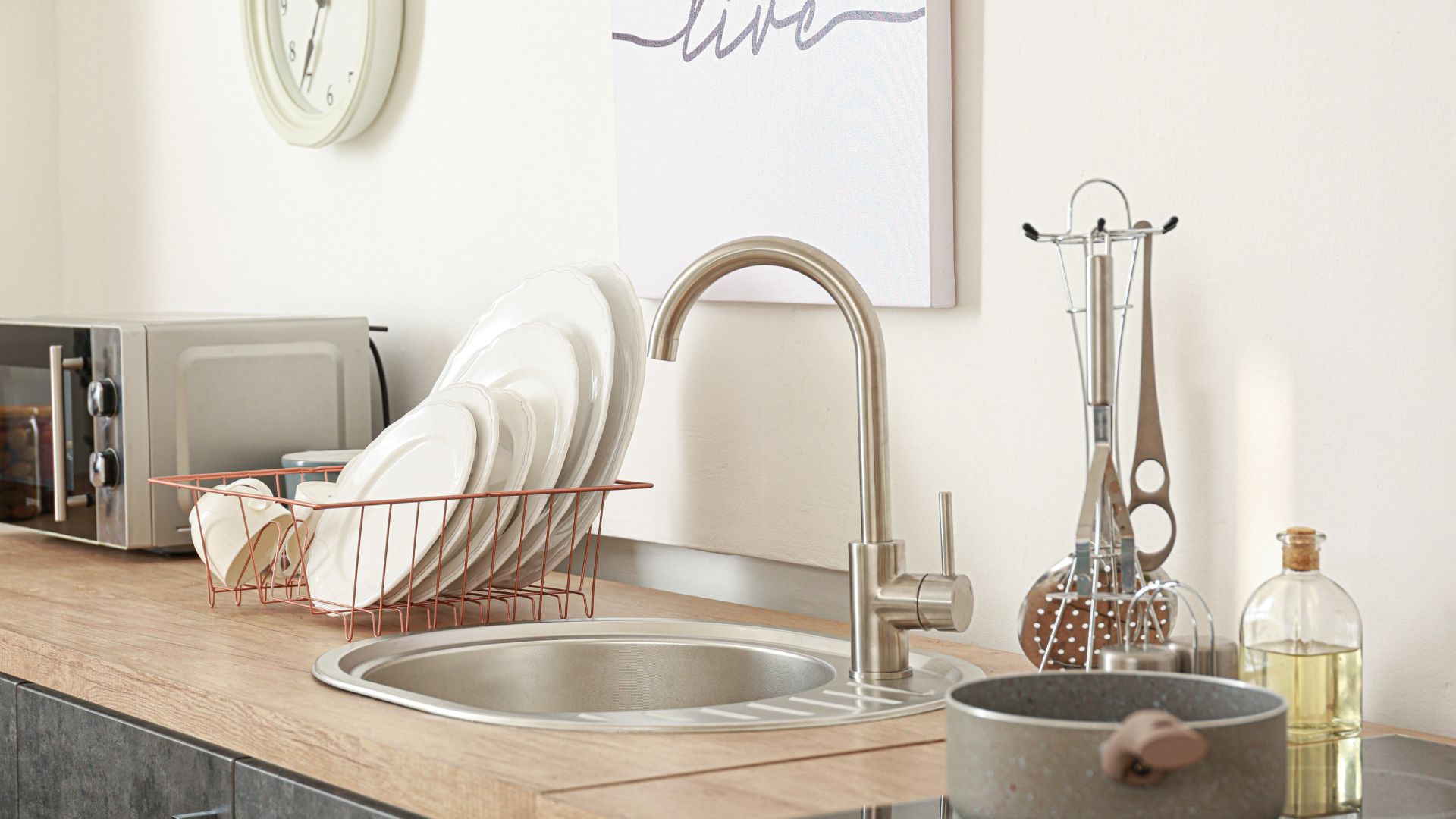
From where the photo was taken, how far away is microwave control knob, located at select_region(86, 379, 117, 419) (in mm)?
1837

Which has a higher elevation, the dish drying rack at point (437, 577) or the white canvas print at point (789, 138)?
the white canvas print at point (789, 138)

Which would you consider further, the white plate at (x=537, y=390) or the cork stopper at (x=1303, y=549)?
the white plate at (x=537, y=390)

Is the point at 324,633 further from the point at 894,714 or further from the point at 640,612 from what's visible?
the point at 894,714

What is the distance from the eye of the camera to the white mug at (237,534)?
159 centimetres

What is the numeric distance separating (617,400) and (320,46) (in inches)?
34.2

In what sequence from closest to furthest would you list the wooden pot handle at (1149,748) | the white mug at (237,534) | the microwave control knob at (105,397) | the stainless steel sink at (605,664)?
the wooden pot handle at (1149,748) → the stainless steel sink at (605,664) → the white mug at (237,534) → the microwave control knob at (105,397)

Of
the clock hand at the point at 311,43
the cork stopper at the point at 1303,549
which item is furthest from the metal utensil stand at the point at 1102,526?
the clock hand at the point at 311,43

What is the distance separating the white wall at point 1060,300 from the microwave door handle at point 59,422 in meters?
0.42

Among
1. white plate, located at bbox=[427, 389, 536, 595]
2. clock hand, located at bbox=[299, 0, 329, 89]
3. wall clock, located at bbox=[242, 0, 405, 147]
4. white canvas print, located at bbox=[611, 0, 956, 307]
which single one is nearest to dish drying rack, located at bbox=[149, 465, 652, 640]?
white plate, located at bbox=[427, 389, 536, 595]

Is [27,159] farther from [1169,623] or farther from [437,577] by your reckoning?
[1169,623]

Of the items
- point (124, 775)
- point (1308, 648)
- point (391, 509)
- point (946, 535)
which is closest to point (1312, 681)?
point (1308, 648)

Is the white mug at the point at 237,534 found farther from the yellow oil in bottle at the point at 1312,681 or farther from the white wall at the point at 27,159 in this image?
the white wall at the point at 27,159

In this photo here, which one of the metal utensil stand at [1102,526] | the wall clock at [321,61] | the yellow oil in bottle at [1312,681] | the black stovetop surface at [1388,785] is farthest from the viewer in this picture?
the wall clock at [321,61]

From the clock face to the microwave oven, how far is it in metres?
0.34
